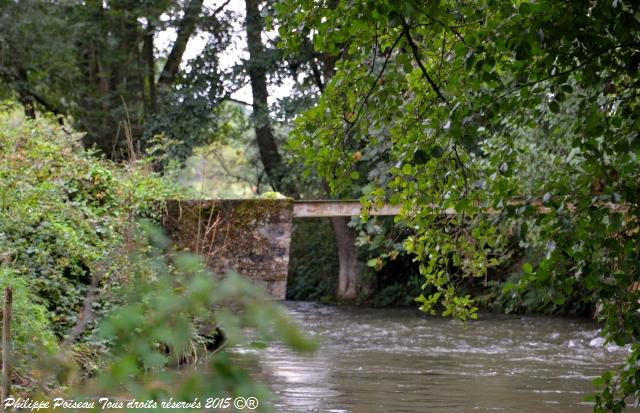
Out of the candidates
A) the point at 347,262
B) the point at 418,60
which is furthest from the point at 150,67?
the point at 418,60

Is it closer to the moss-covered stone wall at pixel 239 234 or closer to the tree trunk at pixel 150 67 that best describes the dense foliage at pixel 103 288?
the moss-covered stone wall at pixel 239 234

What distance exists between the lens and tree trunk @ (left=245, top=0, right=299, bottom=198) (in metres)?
21.0

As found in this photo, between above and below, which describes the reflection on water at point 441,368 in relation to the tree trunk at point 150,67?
below

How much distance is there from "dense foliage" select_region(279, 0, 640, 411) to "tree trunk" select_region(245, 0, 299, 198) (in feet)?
53.1

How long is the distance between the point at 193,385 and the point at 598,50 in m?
2.64

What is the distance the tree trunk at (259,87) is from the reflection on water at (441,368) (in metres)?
5.86

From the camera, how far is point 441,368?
35.6 ft

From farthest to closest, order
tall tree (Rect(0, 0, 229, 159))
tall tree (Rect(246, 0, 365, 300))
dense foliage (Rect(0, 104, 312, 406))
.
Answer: tall tree (Rect(246, 0, 365, 300)), tall tree (Rect(0, 0, 229, 159)), dense foliage (Rect(0, 104, 312, 406))

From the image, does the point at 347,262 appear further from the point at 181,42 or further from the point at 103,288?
the point at 103,288

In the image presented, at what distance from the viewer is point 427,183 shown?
4.50 metres

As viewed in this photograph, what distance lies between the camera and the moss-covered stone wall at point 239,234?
11625mm

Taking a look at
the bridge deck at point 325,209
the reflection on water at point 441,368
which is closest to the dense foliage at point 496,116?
the reflection on water at point 441,368

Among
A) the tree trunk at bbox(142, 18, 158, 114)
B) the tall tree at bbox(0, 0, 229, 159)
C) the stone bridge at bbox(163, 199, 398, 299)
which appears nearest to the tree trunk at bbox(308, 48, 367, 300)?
the tall tree at bbox(0, 0, 229, 159)

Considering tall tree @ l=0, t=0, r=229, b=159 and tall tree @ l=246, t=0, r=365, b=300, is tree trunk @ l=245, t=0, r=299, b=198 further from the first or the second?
tall tree @ l=0, t=0, r=229, b=159
